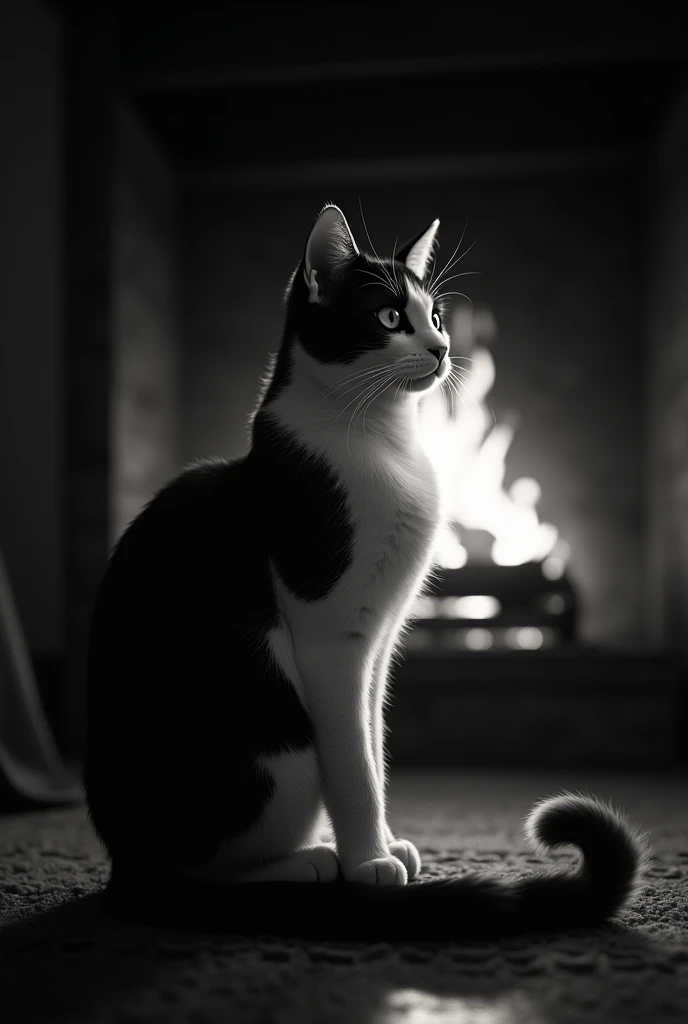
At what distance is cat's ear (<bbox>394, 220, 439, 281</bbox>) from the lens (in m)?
1.12

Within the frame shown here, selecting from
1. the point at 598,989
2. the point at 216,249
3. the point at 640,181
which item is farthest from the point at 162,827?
the point at 640,181

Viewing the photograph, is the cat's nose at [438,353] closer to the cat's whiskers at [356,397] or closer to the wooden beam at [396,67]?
the cat's whiskers at [356,397]

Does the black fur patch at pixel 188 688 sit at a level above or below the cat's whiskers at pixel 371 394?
below

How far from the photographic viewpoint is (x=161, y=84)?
101 inches

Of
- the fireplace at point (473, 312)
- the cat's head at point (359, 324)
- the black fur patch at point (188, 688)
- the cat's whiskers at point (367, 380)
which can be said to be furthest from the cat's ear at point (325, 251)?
the fireplace at point (473, 312)

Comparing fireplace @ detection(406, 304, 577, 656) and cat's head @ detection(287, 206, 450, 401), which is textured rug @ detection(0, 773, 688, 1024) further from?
fireplace @ detection(406, 304, 577, 656)

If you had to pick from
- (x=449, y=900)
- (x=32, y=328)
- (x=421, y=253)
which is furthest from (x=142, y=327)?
(x=449, y=900)

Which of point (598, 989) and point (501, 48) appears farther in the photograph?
point (501, 48)

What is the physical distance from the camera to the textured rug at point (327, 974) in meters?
0.71

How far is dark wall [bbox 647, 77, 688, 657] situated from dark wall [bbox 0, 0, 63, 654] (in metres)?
1.80

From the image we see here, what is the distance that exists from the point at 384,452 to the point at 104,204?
192 cm

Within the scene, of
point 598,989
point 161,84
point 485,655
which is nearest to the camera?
point 598,989

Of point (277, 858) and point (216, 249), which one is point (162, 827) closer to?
point (277, 858)

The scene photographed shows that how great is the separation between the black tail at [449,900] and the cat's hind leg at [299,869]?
0.05m
